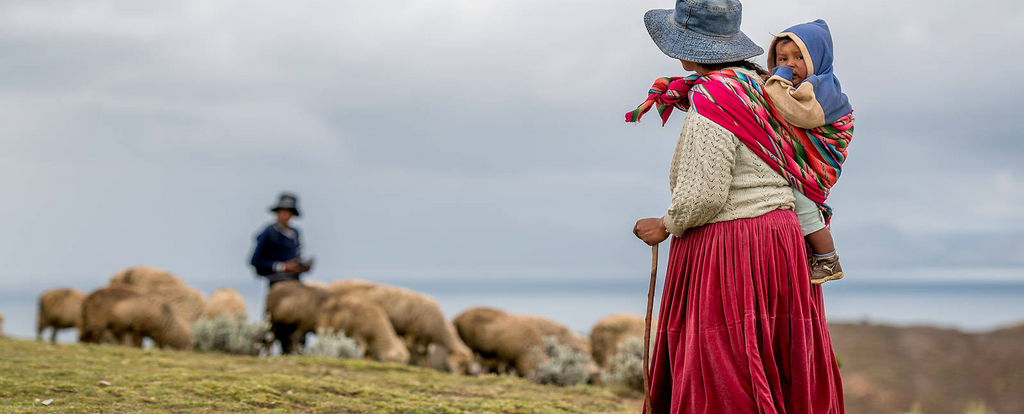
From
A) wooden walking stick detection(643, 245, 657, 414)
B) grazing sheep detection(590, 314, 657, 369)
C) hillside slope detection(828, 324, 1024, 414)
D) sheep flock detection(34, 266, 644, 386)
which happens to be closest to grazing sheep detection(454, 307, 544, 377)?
sheep flock detection(34, 266, 644, 386)

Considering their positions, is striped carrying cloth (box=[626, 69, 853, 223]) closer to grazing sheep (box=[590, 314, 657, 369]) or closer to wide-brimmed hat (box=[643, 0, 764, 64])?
wide-brimmed hat (box=[643, 0, 764, 64])

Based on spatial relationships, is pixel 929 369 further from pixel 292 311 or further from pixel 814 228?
pixel 814 228

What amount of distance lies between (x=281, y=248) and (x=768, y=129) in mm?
9679

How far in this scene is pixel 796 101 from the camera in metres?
3.98

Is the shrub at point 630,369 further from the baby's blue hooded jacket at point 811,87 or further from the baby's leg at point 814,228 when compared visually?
the baby's blue hooded jacket at point 811,87

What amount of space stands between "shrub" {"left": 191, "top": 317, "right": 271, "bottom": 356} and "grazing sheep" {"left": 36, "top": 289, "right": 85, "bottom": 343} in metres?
4.76

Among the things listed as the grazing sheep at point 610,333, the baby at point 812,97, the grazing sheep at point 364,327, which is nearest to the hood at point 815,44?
the baby at point 812,97

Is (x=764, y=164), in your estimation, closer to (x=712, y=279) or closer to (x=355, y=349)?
(x=712, y=279)

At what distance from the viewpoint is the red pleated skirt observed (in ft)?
13.2

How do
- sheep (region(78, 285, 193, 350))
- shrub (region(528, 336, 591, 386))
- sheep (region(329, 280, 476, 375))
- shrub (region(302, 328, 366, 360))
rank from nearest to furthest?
shrub (region(528, 336, 591, 386)), shrub (region(302, 328, 366, 360)), sheep (region(78, 285, 193, 350)), sheep (region(329, 280, 476, 375))

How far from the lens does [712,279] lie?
163 inches

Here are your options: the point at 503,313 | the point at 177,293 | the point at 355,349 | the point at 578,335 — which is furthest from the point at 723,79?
the point at 177,293

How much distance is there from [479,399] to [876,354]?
557 inches

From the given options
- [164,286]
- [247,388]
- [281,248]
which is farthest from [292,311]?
[247,388]
